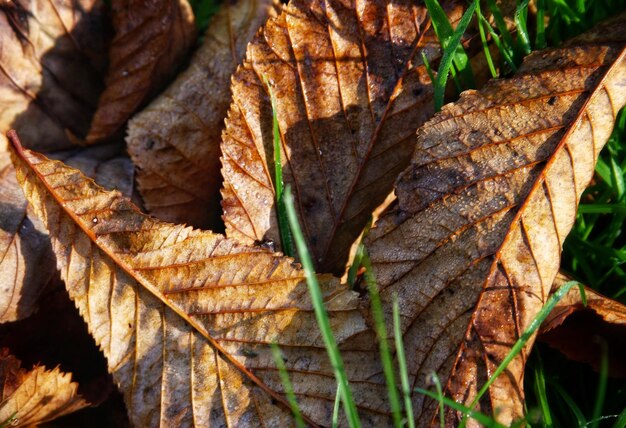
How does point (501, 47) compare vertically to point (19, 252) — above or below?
above

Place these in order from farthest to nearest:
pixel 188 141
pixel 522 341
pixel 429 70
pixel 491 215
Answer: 1. pixel 188 141
2. pixel 429 70
3. pixel 491 215
4. pixel 522 341

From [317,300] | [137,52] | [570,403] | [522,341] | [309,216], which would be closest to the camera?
[317,300]

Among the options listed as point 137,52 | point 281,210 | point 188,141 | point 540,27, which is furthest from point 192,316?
point 540,27

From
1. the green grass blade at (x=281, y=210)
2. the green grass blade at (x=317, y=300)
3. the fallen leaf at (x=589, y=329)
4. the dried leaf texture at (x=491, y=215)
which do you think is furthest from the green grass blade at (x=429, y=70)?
the green grass blade at (x=317, y=300)

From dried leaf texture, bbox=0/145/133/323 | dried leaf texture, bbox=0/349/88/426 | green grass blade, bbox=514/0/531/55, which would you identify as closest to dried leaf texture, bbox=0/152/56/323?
dried leaf texture, bbox=0/145/133/323

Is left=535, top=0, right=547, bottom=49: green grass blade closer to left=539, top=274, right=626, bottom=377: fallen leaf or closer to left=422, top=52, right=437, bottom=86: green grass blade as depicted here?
left=422, top=52, right=437, bottom=86: green grass blade

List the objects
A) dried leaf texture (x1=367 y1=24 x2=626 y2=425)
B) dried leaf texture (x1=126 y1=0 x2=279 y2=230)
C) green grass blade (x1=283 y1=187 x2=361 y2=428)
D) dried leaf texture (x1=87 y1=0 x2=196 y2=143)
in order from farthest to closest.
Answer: dried leaf texture (x1=87 y1=0 x2=196 y2=143)
dried leaf texture (x1=126 y1=0 x2=279 y2=230)
dried leaf texture (x1=367 y1=24 x2=626 y2=425)
green grass blade (x1=283 y1=187 x2=361 y2=428)

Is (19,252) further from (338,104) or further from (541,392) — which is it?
(541,392)
